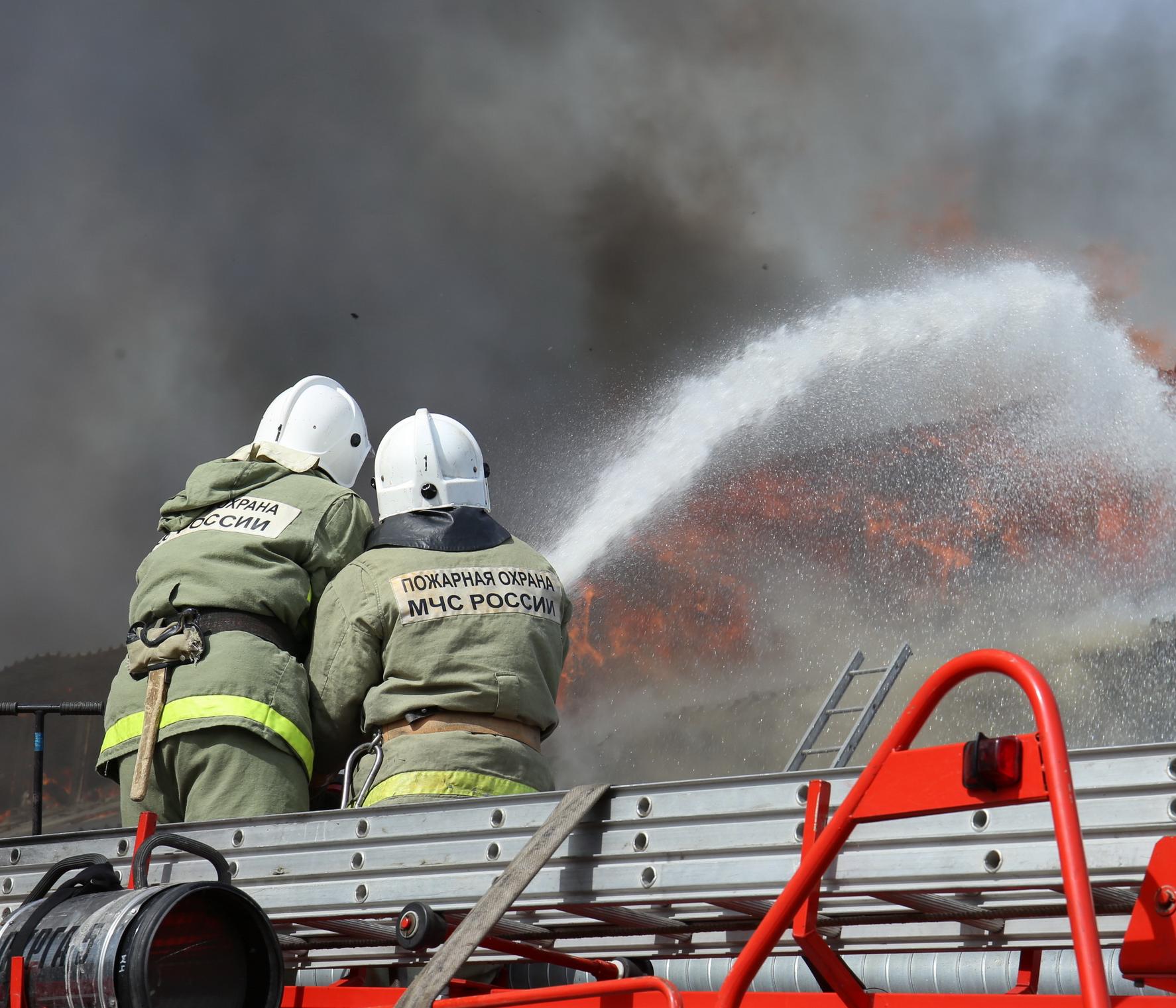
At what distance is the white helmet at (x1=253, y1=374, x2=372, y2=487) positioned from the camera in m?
4.84

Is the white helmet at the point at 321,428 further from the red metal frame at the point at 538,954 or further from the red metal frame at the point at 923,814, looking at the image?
the red metal frame at the point at 923,814

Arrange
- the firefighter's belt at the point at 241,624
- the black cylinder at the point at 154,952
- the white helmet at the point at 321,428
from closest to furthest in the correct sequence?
1. the black cylinder at the point at 154,952
2. the firefighter's belt at the point at 241,624
3. the white helmet at the point at 321,428

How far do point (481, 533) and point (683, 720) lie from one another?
13.8m

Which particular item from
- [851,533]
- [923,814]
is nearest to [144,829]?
[923,814]

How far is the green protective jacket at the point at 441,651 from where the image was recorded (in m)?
3.82

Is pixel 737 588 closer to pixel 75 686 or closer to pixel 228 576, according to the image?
pixel 75 686

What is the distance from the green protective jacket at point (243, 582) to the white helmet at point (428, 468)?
136mm

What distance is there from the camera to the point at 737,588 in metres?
18.1

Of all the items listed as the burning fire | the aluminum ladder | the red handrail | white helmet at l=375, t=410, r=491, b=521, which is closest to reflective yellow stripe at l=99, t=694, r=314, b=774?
white helmet at l=375, t=410, r=491, b=521

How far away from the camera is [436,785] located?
12.3ft

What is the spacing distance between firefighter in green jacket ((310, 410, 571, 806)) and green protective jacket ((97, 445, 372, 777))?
0.47 feet

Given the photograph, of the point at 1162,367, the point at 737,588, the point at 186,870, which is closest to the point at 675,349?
the point at 737,588

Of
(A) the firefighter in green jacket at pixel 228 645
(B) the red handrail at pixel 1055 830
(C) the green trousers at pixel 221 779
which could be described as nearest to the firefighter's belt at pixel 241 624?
(A) the firefighter in green jacket at pixel 228 645

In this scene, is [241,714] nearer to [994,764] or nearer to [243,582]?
[243,582]
